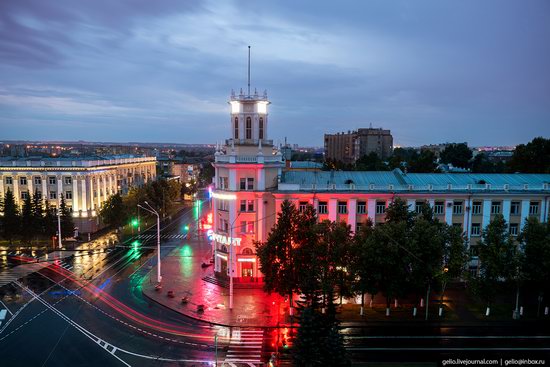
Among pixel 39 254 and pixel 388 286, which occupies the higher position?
pixel 388 286

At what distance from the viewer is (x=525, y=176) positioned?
5384 cm

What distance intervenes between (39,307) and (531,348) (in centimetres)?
4542

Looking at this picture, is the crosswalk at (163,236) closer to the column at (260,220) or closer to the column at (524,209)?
the column at (260,220)

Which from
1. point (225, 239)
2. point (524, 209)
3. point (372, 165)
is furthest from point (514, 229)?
point (372, 165)

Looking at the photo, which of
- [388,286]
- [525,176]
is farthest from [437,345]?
[525,176]

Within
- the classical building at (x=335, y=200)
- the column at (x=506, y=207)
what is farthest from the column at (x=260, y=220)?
the column at (x=506, y=207)

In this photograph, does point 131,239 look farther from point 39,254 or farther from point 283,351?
point 283,351

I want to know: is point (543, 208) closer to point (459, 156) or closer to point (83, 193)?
point (459, 156)

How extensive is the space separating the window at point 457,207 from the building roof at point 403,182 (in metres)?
1.71

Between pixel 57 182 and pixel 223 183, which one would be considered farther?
pixel 57 182

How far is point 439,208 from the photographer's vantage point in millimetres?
49719

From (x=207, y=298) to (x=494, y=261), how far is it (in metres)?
28.9

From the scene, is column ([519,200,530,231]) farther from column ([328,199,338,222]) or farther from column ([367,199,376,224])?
column ([328,199,338,222])

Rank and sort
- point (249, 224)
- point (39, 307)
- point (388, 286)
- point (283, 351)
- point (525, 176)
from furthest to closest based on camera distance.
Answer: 1. point (525, 176)
2. point (249, 224)
3. point (39, 307)
4. point (388, 286)
5. point (283, 351)
